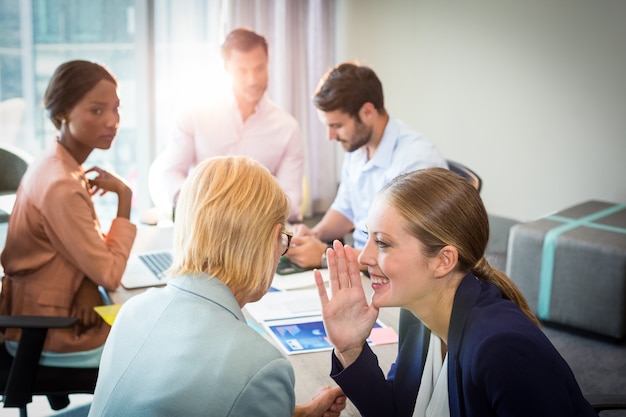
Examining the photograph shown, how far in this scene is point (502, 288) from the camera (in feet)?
4.93

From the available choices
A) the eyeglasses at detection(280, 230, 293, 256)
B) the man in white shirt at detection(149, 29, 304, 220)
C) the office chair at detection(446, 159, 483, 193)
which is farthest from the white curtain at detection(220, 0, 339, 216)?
the eyeglasses at detection(280, 230, 293, 256)

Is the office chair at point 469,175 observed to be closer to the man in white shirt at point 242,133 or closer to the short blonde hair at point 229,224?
the man in white shirt at point 242,133

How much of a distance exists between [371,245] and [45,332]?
105cm

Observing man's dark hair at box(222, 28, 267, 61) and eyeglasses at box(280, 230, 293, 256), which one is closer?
eyeglasses at box(280, 230, 293, 256)

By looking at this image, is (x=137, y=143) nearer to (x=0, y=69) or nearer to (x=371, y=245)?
(x=0, y=69)

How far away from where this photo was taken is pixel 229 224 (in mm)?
1307

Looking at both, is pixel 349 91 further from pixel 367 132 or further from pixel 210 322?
pixel 210 322

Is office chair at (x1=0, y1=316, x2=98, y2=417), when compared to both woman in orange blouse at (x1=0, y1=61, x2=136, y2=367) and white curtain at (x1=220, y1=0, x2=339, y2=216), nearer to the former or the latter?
woman in orange blouse at (x1=0, y1=61, x2=136, y2=367)

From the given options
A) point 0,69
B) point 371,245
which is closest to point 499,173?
point 0,69

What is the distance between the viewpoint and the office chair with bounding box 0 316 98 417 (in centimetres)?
200

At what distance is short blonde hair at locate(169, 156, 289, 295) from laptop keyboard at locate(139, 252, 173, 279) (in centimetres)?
107

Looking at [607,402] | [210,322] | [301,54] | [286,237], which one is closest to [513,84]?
[301,54]

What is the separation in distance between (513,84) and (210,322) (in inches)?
165

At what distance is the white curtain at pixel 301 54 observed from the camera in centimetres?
539
